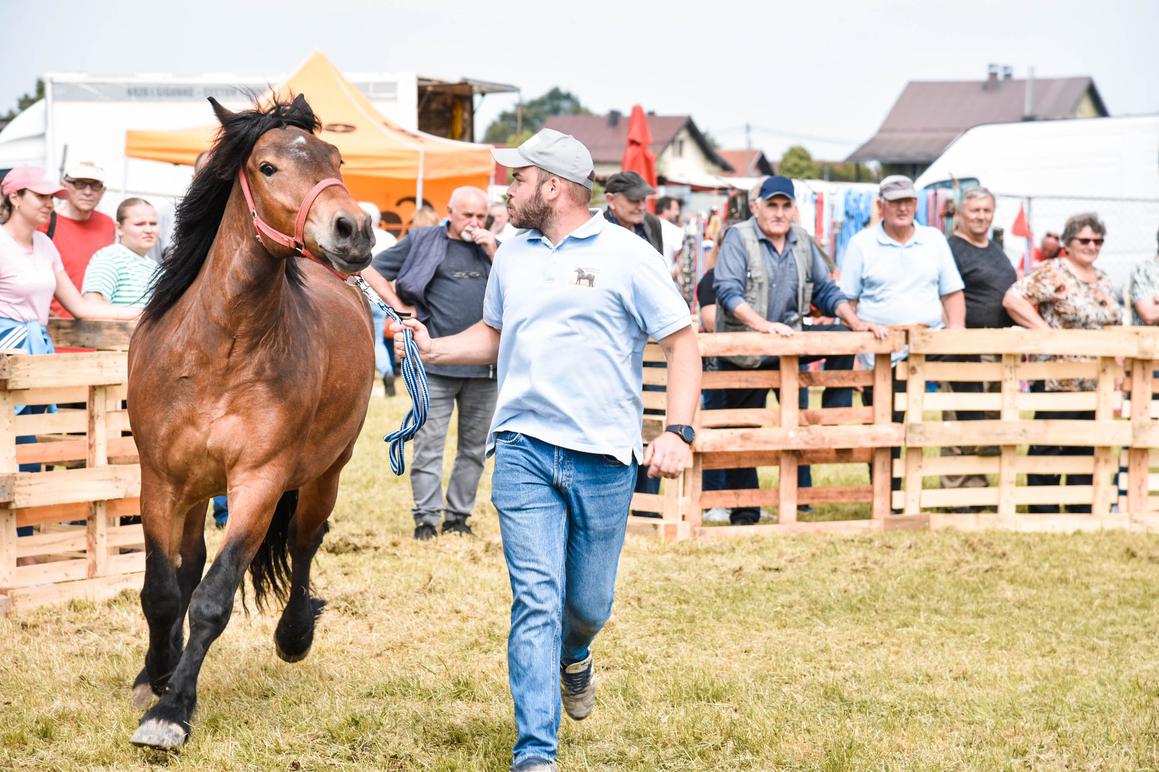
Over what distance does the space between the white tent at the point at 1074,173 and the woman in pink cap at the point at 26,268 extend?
12.4m

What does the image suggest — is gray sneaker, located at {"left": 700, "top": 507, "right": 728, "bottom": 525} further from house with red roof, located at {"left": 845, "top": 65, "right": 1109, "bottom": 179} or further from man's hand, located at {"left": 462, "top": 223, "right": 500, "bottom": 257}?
house with red roof, located at {"left": 845, "top": 65, "right": 1109, "bottom": 179}

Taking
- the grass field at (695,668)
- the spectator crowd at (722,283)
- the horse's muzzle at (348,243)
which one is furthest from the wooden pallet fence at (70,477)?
the horse's muzzle at (348,243)

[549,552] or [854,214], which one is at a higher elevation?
[854,214]

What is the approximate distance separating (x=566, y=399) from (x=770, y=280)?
15.0ft

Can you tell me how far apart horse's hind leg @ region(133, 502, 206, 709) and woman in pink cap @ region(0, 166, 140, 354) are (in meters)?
2.04

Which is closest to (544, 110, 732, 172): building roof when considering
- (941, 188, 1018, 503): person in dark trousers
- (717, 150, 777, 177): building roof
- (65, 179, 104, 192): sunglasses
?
(717, 150, 777, 177): building roof

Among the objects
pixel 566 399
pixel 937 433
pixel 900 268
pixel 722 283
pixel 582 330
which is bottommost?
pixel 937 433

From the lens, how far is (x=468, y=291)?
312 inches

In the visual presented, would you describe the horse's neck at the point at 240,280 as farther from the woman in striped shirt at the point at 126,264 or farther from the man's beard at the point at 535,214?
the woman in striped shirt at the point at 126,264

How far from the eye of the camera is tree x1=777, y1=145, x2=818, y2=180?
63838 mm

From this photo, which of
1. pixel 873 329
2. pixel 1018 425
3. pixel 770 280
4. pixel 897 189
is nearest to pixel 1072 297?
pixel 1018 425

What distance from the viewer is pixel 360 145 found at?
1462 centimetres

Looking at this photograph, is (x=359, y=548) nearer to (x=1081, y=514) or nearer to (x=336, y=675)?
(x=336, y=675)

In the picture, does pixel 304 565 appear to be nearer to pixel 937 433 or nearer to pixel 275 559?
pixel 275 559
